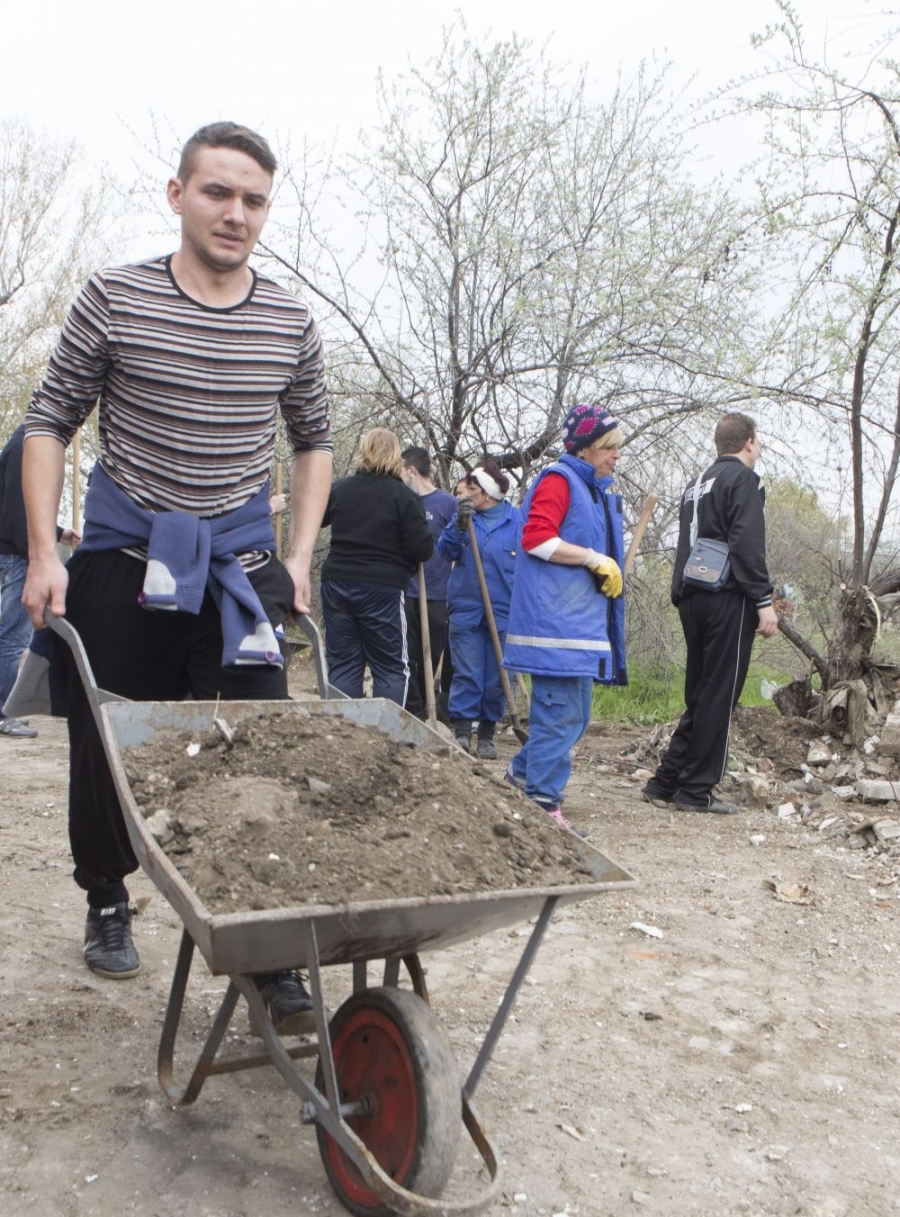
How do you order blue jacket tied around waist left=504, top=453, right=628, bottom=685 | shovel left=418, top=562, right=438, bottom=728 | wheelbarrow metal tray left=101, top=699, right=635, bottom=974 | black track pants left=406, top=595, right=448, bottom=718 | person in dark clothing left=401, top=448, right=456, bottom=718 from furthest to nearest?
black track pants left=406, top=595, right=448, bottom=718
person in dark clothing left=401, top=448, right=456, bottom=718
shovel left=418, top=562, right=438, bottom=728
blue jacket tied around waist left=504, top=453, right=628, bottom=685
wheelbarrow metal tray left=101, top=699, right=635, bottom=974

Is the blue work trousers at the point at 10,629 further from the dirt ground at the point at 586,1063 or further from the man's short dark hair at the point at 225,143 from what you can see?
the man's short dark hair at the point at 225,143

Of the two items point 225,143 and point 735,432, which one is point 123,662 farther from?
point 735,432

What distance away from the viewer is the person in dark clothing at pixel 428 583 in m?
7.78

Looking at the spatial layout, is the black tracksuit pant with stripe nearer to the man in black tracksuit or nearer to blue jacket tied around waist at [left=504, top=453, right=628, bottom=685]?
the man in black tracksuit

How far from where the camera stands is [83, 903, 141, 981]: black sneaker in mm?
3334

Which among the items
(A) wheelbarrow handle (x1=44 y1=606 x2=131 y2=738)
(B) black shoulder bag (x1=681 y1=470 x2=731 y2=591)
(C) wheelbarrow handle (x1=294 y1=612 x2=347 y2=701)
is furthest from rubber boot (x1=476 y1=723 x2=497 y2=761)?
(A) wheelbarrow handle (x1=44 y1=606 x2=131 y2=738)

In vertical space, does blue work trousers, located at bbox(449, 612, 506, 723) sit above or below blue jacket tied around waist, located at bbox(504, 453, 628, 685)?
below

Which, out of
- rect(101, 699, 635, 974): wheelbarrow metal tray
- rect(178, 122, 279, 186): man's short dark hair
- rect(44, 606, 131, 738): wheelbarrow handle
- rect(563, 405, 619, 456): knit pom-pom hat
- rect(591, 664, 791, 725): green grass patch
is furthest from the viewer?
rect(591, 664, 791, 725): green grass patch

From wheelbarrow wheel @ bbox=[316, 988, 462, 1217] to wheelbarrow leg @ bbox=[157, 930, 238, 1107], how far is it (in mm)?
242

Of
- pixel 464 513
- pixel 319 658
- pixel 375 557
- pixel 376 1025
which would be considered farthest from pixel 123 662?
pixel 464 513

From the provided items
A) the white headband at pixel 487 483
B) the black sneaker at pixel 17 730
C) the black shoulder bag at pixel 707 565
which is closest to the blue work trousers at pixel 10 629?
the black sneaker at pixel 17 730

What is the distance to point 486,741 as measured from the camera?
25.4 feet

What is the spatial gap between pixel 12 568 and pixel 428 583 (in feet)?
8.92

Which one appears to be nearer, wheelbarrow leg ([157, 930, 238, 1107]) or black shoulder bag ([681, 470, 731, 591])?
wheelbarrow leg ([157, 930, 238, 1107])
